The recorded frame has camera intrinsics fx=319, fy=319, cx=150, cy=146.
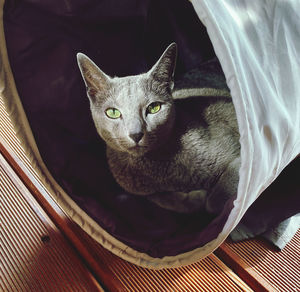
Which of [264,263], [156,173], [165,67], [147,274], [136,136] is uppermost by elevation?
[165,67]

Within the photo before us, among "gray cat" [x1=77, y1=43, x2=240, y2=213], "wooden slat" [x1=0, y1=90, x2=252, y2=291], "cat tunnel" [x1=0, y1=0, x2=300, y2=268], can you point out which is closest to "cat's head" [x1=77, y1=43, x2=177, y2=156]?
"gray cat" [x1=77, y1=43, x2=240, y2=213]

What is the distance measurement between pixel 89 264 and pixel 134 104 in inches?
18.3

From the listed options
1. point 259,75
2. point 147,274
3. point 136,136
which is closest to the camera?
point 259,75

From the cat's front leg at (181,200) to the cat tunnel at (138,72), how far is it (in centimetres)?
2

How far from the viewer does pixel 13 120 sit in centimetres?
75

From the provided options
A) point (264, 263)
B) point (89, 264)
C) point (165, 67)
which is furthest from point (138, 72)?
point (264, 263)

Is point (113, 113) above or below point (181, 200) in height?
above

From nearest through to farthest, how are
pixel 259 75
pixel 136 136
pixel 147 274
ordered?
pixel 259 75 → pixel 136 136 → pixel 147 274

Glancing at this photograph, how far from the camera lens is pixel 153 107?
79cm

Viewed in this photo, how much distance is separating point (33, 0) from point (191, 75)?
527mm

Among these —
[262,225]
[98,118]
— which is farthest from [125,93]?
[262,225]

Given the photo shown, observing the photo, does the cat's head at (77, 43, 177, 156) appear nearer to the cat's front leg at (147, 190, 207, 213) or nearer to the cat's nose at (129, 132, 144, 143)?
the cat's nose at (129, 132, 144, 143)

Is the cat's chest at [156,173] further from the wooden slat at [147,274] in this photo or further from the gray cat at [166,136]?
the wooden slat at [147,274]

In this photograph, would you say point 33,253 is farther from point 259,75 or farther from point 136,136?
point 259,75
